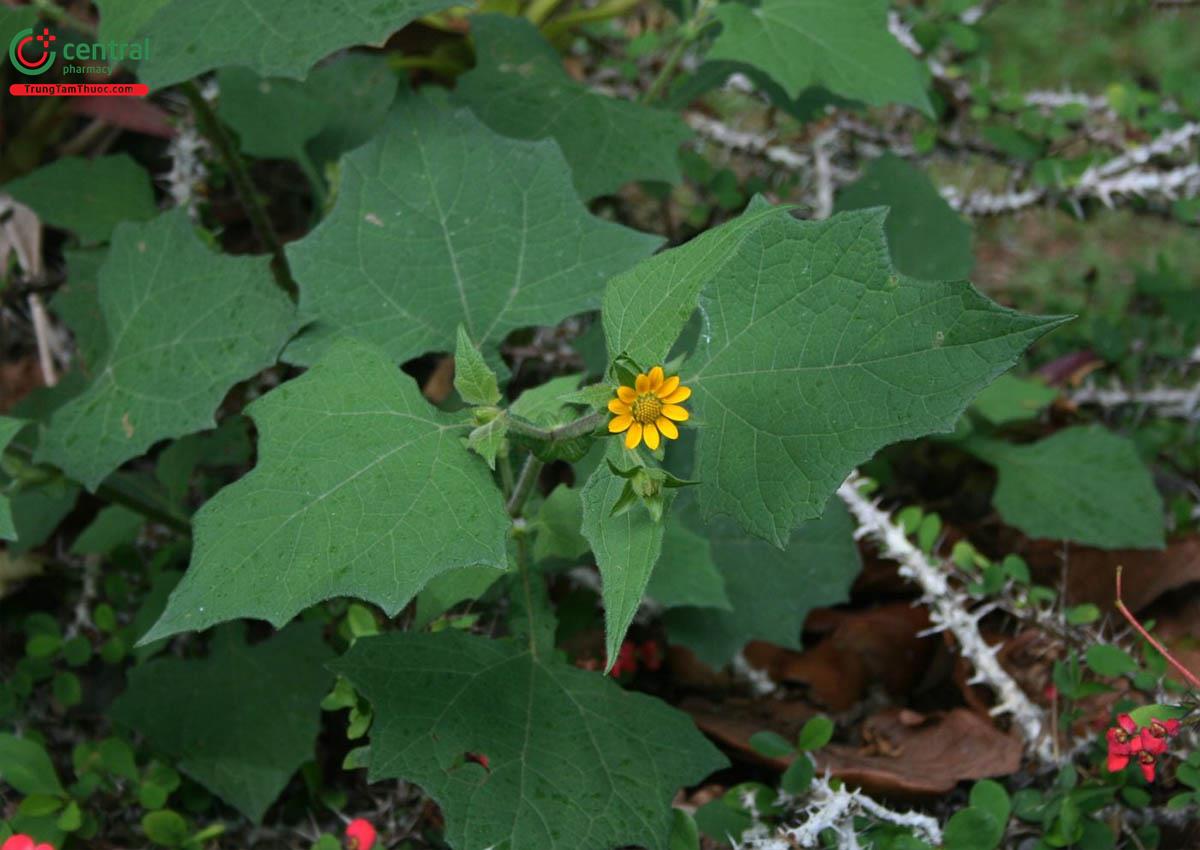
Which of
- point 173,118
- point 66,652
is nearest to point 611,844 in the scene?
point 66,652

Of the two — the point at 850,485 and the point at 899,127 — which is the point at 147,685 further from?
the point at 899,127

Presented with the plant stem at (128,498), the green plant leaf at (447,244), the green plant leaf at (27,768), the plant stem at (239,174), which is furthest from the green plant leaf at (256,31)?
the green plant leaf at (27,768)

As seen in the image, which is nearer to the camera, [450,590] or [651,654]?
[450,590]

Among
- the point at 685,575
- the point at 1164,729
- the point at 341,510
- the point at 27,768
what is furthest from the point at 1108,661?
the point at 27,768

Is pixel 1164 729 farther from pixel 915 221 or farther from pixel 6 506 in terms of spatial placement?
pixel 6 506

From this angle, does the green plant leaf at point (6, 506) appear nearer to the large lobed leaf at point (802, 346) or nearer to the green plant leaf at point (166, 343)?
the green plant leaf at point (166, 343)
